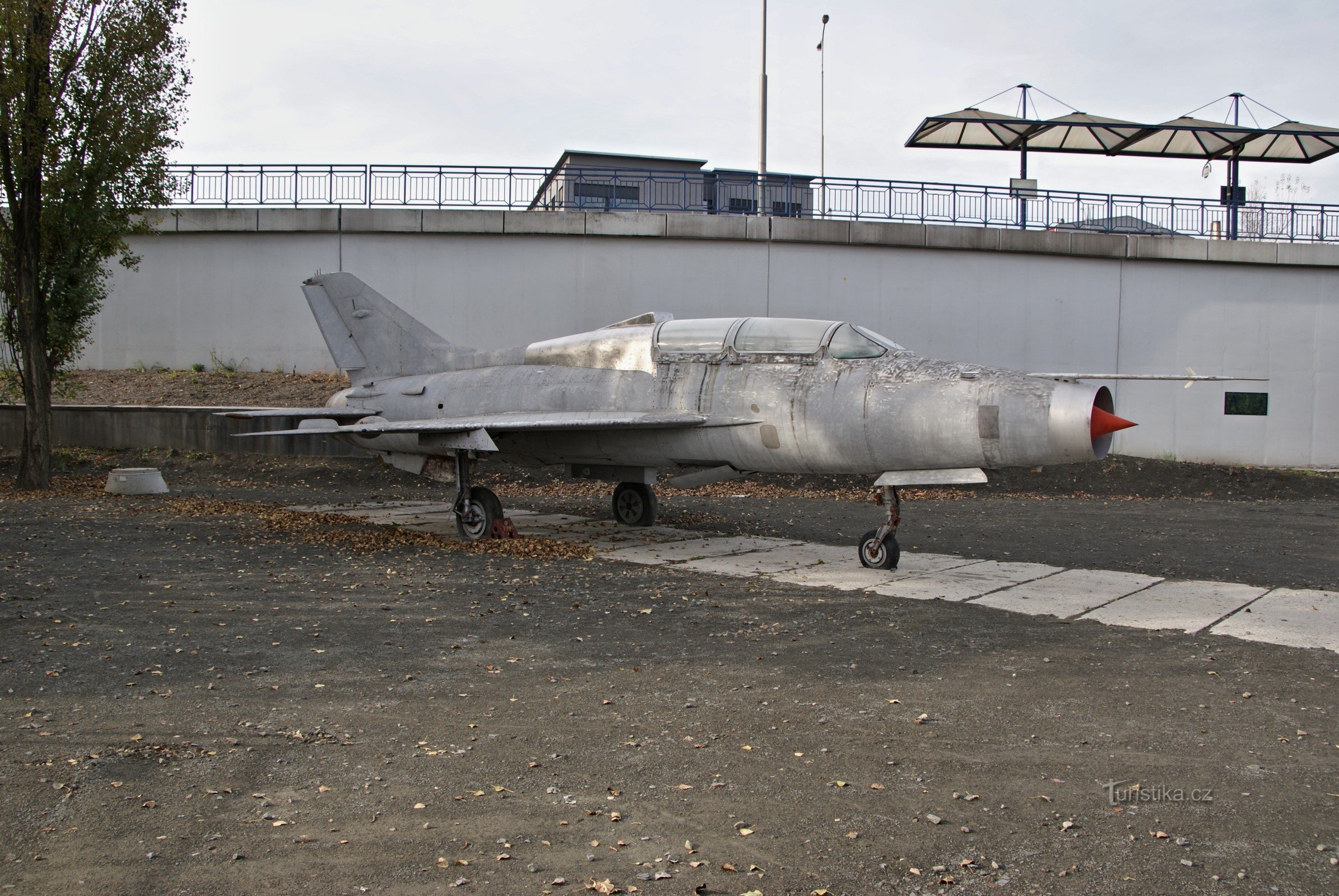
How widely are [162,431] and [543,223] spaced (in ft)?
30.6

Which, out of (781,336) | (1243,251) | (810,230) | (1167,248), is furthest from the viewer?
(1243,251)

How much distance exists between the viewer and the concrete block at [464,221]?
21266 millimetres

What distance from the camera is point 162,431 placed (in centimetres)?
1962

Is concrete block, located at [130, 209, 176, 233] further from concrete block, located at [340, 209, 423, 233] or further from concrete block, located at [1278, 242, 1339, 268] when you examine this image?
concrete block, located at [1278, 242, 1339, 268]

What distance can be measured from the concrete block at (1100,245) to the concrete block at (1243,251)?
2.28m

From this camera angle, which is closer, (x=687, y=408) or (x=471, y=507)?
(x=687, y=408)

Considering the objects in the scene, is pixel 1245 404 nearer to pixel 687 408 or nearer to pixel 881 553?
pixel 881 553

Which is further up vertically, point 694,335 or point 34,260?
point 34,260

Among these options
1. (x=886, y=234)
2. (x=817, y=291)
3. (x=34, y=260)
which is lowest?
(x=34, y=260)

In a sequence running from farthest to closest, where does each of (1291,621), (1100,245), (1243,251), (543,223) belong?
(1243,251)
(1100,245)
(543,223)
(1291,621)

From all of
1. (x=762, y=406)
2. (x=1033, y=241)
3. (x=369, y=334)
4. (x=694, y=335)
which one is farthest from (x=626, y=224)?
(x=762, y=406)

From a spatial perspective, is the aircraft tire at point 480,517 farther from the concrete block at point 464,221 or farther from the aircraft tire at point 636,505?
the concrete block at point 464,221

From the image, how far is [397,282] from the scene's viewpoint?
21562mm

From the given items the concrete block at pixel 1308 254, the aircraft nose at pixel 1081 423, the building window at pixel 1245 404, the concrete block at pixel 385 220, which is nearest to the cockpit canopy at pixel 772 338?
the aircraft nose at pixel 1081 423
